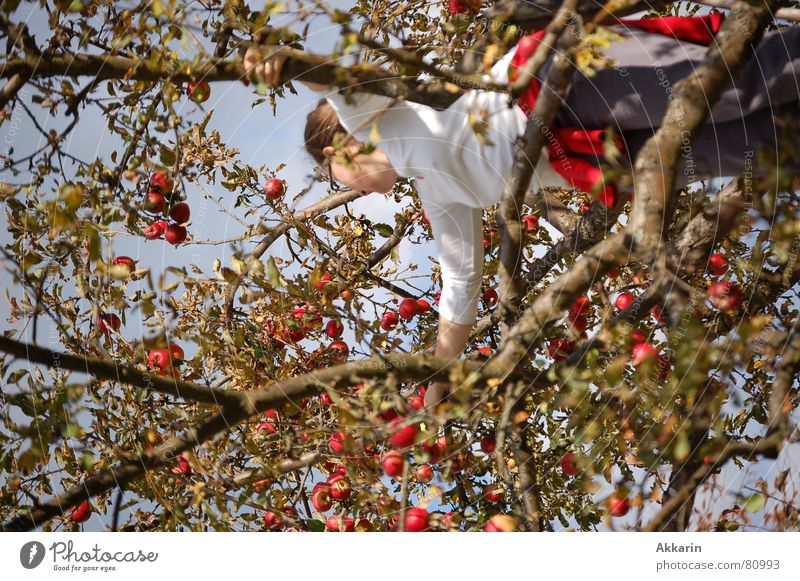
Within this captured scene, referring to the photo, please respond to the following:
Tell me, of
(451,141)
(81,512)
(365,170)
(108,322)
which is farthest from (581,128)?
(81,512)

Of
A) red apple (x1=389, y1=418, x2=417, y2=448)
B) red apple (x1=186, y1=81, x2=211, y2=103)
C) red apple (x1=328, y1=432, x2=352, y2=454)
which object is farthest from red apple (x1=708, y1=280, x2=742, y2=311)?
red apple (x1=186, y1=81, x2=211, y2=103)

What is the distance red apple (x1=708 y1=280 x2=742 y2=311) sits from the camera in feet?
3.96

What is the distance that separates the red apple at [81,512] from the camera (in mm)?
1192

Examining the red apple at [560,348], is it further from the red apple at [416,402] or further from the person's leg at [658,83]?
the person's leg at [658,83]

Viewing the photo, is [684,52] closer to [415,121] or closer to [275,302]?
[415,121]

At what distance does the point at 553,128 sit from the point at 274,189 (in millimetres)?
647

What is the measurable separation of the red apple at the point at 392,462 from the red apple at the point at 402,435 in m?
0.02

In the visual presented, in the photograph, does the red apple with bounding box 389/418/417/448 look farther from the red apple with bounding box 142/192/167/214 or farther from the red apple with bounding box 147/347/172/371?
the red apple with bounding box 142/192/167/214

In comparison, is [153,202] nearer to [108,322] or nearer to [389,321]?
[108,322]

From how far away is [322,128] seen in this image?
1157mm

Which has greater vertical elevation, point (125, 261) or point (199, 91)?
point (199, 91)

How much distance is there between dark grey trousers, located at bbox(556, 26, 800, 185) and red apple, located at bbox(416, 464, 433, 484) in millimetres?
597

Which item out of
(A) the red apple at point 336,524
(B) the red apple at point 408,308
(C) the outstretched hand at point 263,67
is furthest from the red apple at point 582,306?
(C) the outstretched hand at point 263,67
